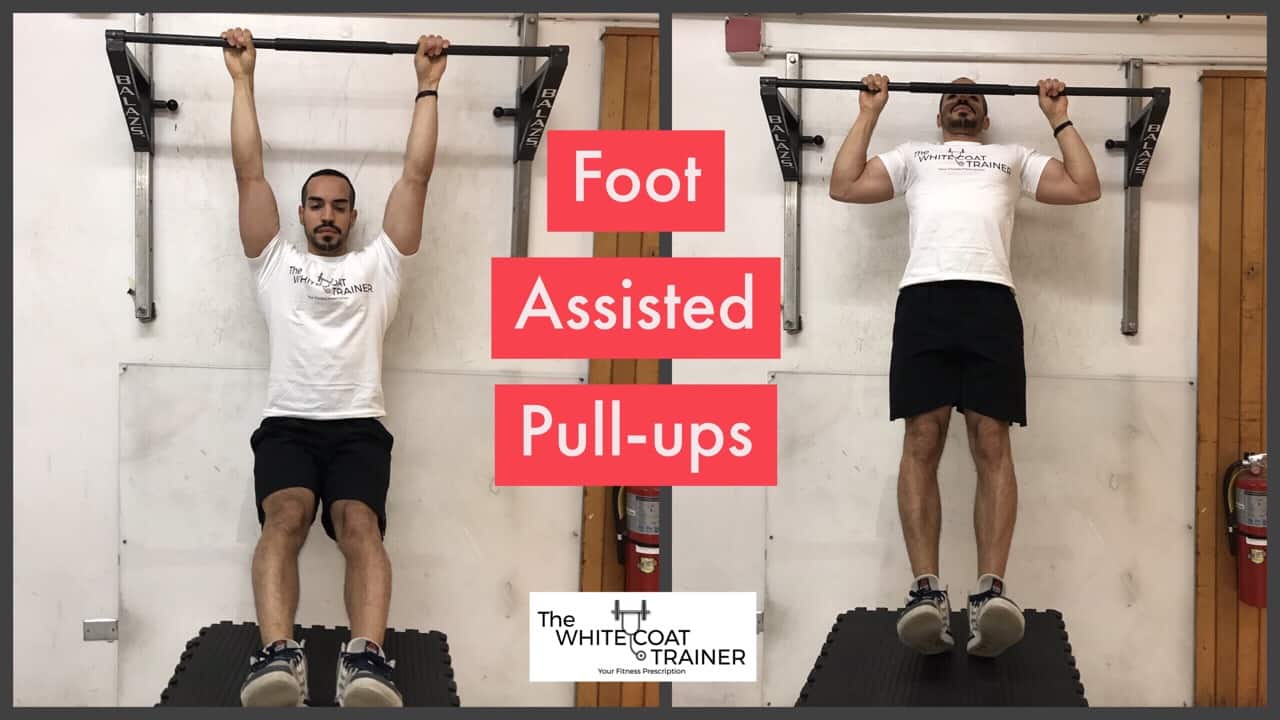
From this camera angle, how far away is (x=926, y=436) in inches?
126

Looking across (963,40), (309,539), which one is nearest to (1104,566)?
(963,40)

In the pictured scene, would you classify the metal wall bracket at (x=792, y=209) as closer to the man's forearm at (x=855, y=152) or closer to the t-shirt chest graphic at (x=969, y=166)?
the man's forearm at (x=855, y=152)

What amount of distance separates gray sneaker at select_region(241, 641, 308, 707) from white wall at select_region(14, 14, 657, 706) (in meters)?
0.98

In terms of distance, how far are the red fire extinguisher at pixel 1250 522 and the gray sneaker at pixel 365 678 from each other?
266 centimetres

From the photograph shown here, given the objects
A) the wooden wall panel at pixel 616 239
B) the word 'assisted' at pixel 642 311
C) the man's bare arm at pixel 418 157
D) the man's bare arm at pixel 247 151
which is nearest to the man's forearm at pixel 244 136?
the man's bare arm at pixel 247 151

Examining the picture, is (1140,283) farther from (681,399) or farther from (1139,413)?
(681,399)

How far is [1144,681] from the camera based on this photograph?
3.70 m

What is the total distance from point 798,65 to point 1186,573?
2.10 metres

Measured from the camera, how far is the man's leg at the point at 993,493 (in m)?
3.11

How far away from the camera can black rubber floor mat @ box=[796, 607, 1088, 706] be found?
9.48ft

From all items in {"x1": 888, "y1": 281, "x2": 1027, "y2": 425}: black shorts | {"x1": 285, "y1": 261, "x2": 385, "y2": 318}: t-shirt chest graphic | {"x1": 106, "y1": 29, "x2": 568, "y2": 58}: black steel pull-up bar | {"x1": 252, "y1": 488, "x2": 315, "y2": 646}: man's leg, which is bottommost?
{"x1": 252, "y1": 488, "x2": 315, "y2": 646}: man's leg

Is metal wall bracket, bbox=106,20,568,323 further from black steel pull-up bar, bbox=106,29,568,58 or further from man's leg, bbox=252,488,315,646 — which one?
man's leg, bbox=252,488,315,646

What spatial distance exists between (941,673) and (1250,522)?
1.31m

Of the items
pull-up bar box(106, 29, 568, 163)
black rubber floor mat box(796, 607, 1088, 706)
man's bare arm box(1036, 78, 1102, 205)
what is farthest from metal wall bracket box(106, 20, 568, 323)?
black rubber floor mat box(796, 607, 1088, 706)
